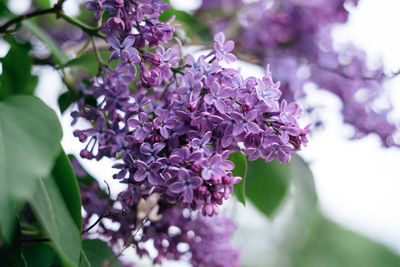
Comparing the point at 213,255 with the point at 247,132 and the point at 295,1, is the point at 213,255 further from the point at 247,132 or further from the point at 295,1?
the point at 295,1

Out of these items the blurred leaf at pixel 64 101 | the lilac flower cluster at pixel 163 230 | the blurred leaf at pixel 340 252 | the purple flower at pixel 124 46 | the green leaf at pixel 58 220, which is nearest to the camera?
the green leaf at pixel 58 220

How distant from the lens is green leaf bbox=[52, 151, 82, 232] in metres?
0.59

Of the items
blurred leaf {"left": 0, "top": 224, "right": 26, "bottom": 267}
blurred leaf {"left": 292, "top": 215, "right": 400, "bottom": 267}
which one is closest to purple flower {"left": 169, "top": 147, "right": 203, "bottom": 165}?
blurred leaf {"left": 0, "top": 224, "right": 26, "bottom": 267}

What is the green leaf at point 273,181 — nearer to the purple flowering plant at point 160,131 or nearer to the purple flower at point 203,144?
the purple flowering plant at point 160,131

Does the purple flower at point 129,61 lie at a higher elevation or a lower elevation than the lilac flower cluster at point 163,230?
higher

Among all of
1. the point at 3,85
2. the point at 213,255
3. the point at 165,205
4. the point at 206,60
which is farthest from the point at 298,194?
the point at 3,85

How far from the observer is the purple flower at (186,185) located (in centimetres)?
56

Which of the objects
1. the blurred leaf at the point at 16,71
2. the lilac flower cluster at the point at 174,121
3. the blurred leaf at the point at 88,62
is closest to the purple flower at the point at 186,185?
the lilac flower cluster at the point at 174,121

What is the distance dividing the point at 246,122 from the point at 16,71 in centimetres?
48

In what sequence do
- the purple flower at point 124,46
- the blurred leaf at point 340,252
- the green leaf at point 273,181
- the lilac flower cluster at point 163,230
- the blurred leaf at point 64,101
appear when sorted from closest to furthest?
the purple flower at point 124,46, the lilac flower cluster at point 163,230, the blurred leaf at point 64,101, the green leaf at point 273,181, the blurred leaf at point 340,252

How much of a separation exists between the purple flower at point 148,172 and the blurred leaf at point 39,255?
0.18 meters

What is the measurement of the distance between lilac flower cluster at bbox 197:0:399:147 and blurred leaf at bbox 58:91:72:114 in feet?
1.76

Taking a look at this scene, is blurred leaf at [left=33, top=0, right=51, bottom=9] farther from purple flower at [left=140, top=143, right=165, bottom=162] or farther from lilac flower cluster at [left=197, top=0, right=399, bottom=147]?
purple flower at [left=140, top=143, right=165, bottom=162]

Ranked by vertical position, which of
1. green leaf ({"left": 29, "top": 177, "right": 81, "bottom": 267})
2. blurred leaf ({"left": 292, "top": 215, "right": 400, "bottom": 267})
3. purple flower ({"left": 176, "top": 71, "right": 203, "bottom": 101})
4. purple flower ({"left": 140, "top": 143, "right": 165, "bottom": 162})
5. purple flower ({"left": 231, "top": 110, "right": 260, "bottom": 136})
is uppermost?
purple flower ({"left": 176, "top": 71, "right": 203, "bottom": 101})
